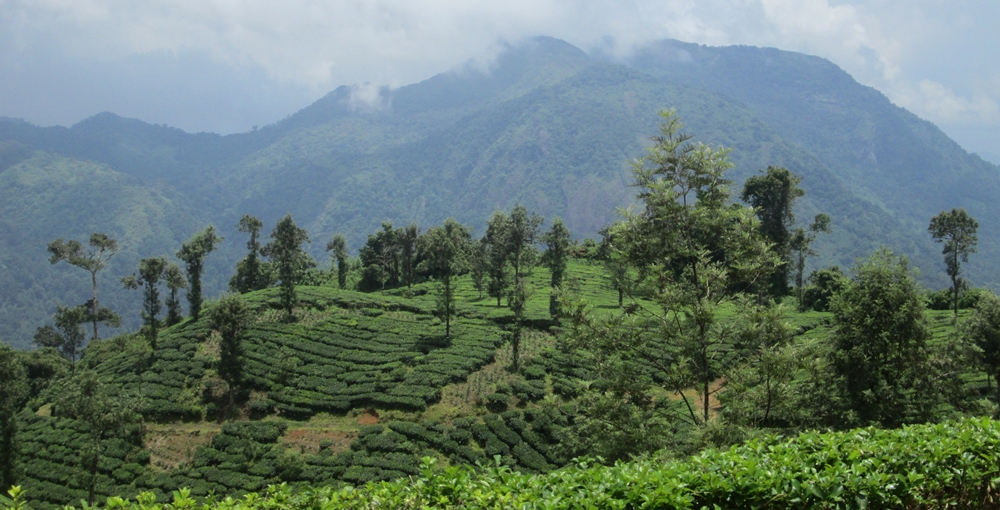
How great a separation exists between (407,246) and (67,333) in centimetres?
3948

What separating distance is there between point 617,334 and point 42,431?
3841 cm

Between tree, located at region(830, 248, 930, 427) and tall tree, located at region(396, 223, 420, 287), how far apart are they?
48576mm

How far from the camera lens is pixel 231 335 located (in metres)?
36.3

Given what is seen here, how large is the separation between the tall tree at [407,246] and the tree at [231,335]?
26230mm

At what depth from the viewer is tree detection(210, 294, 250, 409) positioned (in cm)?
3572

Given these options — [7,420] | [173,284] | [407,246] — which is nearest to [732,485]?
[7,420]

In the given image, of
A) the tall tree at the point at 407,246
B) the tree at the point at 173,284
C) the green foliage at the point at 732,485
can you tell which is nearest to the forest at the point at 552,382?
the green foliage at the point at 732,485

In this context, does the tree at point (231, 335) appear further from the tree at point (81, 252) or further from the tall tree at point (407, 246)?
the tree at point (81, 252)

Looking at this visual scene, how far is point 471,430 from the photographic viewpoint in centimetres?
3116

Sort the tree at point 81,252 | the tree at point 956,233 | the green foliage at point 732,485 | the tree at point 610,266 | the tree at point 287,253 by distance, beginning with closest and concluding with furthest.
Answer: the green foliage at point 732,485
the tree at point 610,266
the tree at point 956,233
the tree at point 287,253
the tree at point 81,252

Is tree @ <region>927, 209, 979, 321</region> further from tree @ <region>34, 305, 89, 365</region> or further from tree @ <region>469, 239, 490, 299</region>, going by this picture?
tree @ <region>34, 305, 89, 365</region>

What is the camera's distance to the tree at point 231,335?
3572 cm

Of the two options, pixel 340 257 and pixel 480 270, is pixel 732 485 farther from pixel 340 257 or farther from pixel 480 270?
pixel 340 257

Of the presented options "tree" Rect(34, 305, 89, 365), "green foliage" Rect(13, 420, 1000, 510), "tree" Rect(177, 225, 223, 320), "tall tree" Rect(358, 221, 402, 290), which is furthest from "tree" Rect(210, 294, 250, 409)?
"tree" Rect(34, 305, 89, 365)
